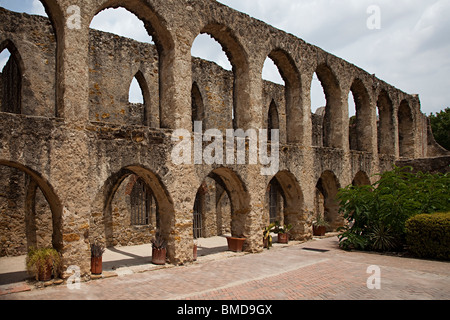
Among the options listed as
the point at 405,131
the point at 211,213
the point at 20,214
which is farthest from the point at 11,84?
the point at 405,131

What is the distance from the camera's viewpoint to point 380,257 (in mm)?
9711

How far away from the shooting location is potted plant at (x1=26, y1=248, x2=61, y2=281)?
7016 mm

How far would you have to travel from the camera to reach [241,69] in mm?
11023

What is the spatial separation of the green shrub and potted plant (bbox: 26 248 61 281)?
832 cm

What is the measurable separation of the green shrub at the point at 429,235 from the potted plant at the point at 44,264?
8.32m

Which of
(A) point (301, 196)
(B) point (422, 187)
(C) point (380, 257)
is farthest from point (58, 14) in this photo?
(B) point (422, 187)

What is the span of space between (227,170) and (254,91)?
2.50m

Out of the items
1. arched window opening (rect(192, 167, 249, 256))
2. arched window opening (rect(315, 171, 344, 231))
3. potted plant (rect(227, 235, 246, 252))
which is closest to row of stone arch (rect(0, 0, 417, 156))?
arched window opening (rect(315, 171, 344, 231))

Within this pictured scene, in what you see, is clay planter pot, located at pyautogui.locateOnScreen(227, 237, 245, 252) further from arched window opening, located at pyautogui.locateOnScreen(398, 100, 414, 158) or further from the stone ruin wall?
arched window opening, located at pyautogui.locateOnScreen(398, 100, 414, 158)

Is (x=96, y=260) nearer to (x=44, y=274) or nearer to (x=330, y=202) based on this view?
(x=44, y=274)

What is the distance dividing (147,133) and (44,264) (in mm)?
3359

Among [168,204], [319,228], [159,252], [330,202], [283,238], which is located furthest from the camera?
[330,202]
